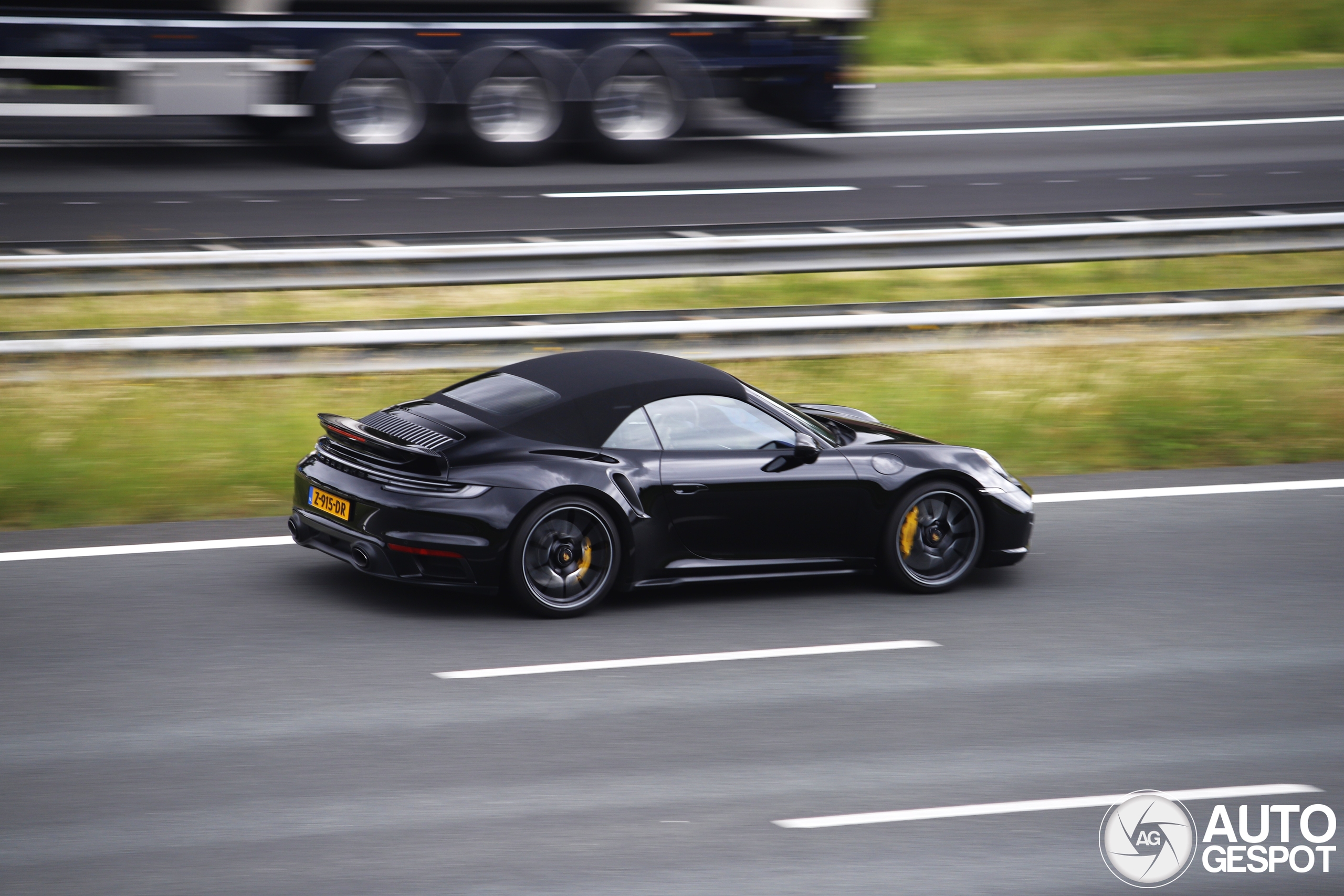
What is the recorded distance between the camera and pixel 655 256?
465 inches

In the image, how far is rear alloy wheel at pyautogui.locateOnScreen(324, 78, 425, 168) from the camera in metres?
17.9

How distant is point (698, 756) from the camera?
19.8 feet

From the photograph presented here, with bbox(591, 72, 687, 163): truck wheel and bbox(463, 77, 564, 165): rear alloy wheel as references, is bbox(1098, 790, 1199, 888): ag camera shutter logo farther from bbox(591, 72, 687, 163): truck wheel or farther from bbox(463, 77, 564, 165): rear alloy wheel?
bbox(591, 72, 687, 163): truck wheel

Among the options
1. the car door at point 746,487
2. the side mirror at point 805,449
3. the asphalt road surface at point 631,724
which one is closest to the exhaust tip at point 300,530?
the asphalt road surface at point 631,724

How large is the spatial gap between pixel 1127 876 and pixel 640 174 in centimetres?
1408

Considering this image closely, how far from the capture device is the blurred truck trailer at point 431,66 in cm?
1741

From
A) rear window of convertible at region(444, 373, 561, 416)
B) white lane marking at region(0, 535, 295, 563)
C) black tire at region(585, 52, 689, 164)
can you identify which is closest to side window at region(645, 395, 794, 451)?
rear window of convertible at region(444, 373, 561, 416)

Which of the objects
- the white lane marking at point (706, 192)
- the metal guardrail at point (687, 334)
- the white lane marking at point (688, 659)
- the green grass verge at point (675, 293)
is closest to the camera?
the white lane marking at point (688, 659)

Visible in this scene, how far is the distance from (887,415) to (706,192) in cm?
699

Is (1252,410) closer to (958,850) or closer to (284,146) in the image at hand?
(958,850)

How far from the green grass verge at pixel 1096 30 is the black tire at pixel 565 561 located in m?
22.4

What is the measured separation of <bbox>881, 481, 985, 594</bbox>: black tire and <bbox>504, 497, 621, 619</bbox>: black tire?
4.95 ft

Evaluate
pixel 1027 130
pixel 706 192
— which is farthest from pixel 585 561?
pixel 1027 130

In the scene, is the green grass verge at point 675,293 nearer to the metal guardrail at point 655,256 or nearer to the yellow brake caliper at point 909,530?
the metal guardrail at point 655,256
